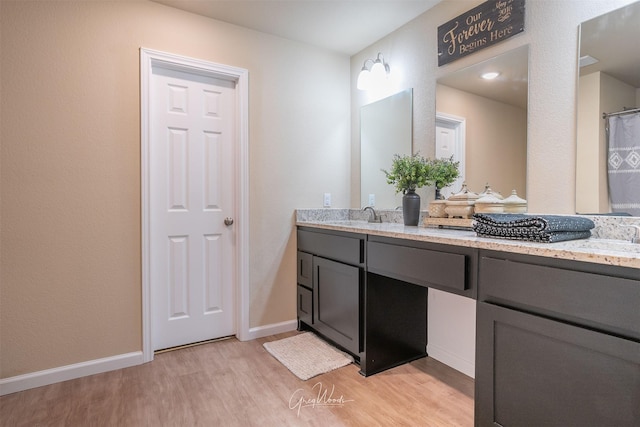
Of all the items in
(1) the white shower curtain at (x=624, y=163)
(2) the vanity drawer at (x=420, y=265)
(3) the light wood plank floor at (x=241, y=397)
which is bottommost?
(3) the light wood plank floor at (x=241, y=397)

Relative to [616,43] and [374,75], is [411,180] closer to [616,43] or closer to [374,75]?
[374,75]

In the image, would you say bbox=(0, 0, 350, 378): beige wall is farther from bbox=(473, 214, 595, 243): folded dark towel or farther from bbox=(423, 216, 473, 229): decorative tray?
bbox=(473, 214, 595, 243): folded dark towel

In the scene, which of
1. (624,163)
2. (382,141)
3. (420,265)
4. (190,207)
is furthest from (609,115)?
(190,207)

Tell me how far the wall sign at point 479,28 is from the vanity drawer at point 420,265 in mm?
1264

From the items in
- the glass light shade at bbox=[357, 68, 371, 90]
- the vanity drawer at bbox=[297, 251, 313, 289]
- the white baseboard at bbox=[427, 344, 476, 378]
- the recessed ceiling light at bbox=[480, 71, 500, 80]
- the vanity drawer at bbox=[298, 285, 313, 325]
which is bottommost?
the white baseboard at bbox=[427, 344, 476, 378]

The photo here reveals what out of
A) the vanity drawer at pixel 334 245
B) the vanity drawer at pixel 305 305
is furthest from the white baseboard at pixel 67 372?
the vanity drawer at pixel 334 245

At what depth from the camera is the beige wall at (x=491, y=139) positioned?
1.81 m

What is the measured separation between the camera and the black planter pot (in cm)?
219

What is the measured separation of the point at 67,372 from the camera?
6.64 ft

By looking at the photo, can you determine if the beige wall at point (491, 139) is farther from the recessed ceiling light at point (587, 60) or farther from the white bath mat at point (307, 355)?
the white bath mat at point (307, 355)

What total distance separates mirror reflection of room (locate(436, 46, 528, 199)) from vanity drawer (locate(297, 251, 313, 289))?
3.73 ft

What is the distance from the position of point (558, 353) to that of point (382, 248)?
0.91 metres

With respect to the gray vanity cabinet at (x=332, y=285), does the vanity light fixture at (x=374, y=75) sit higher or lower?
higher

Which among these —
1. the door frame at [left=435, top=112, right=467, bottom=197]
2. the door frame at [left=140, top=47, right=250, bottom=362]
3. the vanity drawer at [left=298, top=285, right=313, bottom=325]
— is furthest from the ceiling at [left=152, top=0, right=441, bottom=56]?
the vanity drawer at [left=298, top=285, right=313, bottom=325]
